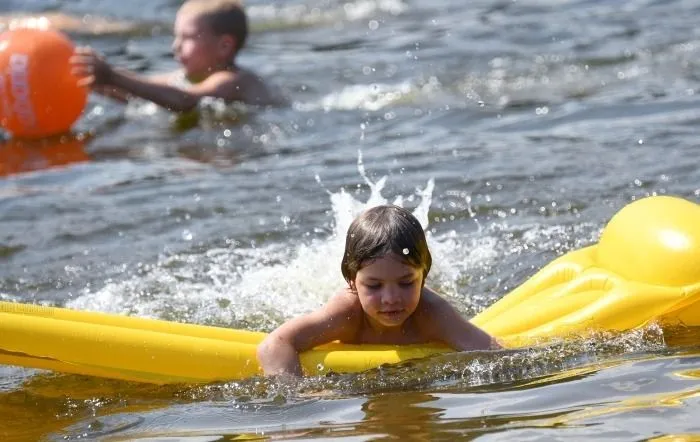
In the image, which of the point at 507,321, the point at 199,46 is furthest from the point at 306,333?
the point at 199,46

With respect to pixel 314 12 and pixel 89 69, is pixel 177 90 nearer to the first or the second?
pixel 89 69

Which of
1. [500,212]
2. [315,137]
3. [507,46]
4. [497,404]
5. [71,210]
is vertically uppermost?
[507,46]

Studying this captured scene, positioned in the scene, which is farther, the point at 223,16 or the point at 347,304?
the point at 223,16

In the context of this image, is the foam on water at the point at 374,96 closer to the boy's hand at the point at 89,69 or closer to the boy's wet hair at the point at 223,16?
the boy's wet hair at the point at 223,16

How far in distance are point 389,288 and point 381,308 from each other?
76 mm

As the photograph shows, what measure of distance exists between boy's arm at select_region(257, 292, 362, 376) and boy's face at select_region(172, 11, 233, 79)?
4847 millimetres

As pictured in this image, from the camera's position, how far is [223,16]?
9.17 metres

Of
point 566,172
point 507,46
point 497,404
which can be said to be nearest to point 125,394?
point 497,404

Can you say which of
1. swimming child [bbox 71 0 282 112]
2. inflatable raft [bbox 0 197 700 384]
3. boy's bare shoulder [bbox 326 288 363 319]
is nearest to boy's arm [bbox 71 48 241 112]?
swimming child [bbox 71 0 282 112]

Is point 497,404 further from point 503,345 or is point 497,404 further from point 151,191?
point 151,191

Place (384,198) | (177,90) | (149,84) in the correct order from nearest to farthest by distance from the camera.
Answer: (384,198) → (149,84) → (177,90)

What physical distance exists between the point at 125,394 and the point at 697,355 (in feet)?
6.46

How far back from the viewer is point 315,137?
8438 mm

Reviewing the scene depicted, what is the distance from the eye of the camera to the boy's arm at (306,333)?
4.41 meters
